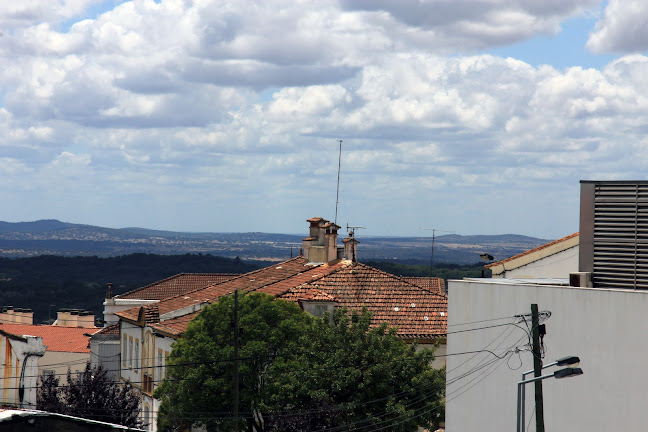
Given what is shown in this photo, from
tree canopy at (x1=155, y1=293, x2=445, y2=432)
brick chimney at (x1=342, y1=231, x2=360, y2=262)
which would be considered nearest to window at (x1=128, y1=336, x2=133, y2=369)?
brick chimney at (x1=342, y1=231, x2=360, y2=262)

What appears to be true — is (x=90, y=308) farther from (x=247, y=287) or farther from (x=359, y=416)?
(x=359, y=416)

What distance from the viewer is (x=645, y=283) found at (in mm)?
27453

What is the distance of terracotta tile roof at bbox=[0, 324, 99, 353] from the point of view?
80500 mm

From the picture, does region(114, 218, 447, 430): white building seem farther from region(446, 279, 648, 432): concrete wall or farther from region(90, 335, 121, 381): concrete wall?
region(446, 279, 648, 432): concrete wall

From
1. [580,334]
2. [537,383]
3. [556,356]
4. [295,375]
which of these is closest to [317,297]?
[295,375]

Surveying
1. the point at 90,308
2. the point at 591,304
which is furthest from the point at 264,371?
the point at 90,308

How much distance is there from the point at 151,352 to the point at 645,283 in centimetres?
3403

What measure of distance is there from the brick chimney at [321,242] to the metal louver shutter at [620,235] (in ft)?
102

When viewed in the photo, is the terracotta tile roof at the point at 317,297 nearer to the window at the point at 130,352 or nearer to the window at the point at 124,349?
the window at the point at 130,352

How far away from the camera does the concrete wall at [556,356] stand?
25766 mm

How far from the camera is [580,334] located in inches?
1056

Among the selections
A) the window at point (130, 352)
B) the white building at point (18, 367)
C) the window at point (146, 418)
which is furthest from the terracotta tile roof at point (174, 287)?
the white building at point (18, 367)

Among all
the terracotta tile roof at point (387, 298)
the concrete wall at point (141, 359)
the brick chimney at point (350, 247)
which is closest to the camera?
the terracotta tile roof at point (387, 298)

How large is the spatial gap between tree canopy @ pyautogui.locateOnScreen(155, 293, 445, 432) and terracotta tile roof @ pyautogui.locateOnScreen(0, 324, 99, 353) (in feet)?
127
